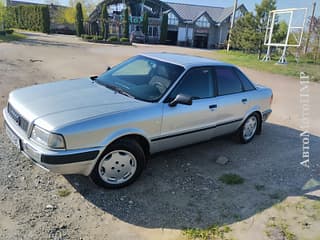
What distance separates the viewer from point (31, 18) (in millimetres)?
47250

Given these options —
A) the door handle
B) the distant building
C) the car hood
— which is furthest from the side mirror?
the distant building

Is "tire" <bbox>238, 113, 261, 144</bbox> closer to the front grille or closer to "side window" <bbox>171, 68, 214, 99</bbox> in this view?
"side window" <bbox>171, 68, 214, 99</bbox>

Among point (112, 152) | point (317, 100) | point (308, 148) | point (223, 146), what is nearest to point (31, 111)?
point (112, 152)

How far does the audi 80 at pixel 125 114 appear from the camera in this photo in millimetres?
3059

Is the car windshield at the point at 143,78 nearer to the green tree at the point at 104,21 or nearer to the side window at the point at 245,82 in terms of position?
the side window at the point at 245,82

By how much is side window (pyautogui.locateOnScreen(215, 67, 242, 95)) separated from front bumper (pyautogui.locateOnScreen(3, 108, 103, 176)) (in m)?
2.41

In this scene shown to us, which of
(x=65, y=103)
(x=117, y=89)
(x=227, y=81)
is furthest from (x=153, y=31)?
(x=65, y=103)

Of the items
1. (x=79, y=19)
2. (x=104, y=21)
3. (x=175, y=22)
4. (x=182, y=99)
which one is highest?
(x=175, y=22)

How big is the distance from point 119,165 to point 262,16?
26.4m

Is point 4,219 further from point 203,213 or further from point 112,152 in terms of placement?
point 203,213

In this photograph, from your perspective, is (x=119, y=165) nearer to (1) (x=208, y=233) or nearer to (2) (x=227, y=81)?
(1) (x=208, y=233)

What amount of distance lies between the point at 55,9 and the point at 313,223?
5946cm

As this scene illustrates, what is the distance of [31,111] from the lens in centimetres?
327

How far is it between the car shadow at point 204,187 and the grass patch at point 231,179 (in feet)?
0.24
